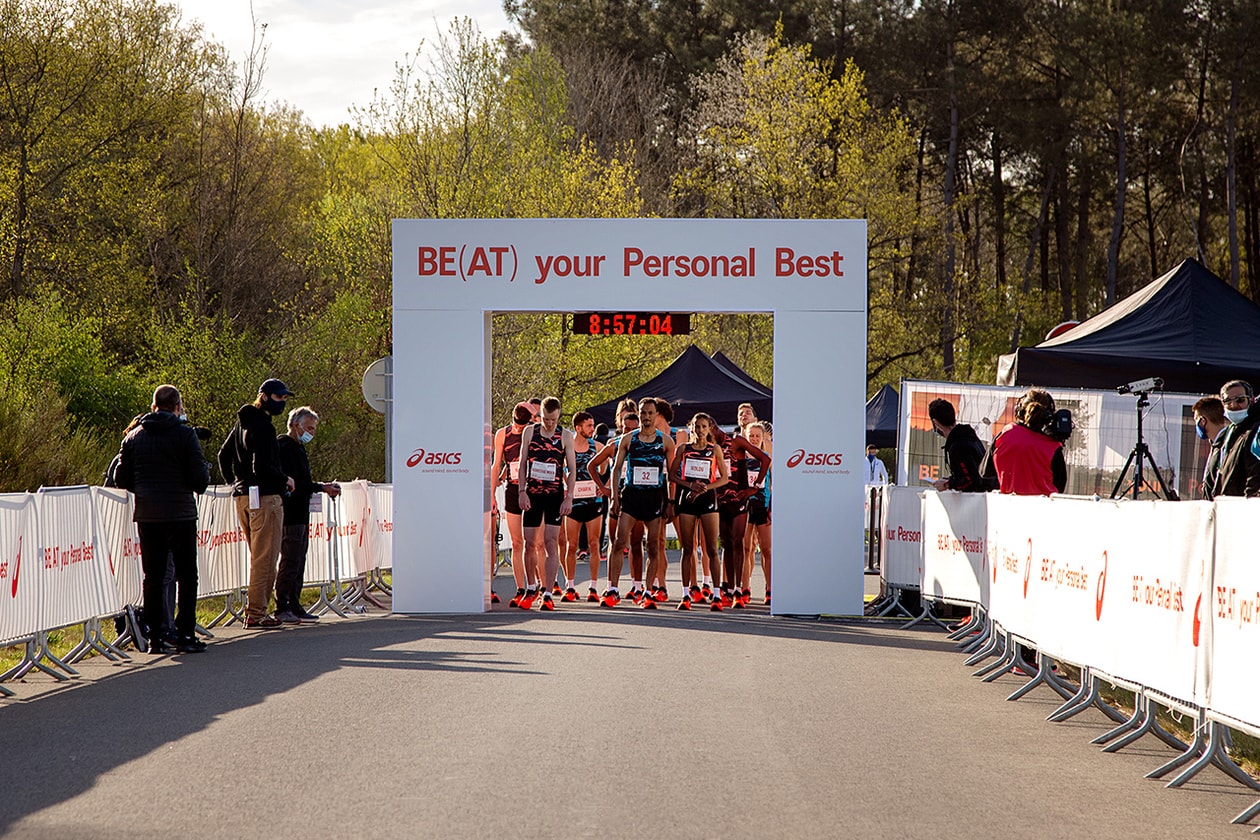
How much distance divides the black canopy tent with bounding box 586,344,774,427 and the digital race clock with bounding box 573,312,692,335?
13012 mm

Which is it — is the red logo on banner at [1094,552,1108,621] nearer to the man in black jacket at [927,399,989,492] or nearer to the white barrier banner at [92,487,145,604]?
the man in black jacket at [927,399,989,492]

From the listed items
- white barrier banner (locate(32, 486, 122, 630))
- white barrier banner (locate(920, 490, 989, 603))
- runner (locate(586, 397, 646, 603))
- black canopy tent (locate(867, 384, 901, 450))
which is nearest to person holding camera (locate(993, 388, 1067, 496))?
white barrier banner (locate(920, 490, 989, 603))

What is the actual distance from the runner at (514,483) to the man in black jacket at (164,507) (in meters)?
3.94

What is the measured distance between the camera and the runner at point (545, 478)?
14859 millimetres

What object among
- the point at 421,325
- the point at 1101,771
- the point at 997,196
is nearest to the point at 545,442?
the point at 421,325

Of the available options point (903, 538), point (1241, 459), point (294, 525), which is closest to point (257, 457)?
point (294, 525)

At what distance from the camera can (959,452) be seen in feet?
43.7

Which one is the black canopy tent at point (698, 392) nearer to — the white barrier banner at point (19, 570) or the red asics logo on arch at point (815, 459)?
the red asics logo on arch at point (815, 459)

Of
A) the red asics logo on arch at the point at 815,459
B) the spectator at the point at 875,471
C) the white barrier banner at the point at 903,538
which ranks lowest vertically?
the white barrier banner at the point at 903,538

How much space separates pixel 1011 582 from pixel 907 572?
4557 millimetres

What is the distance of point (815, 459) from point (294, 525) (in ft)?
16.6

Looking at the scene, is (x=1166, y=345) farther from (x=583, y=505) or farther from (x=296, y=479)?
(x=296, y=479)

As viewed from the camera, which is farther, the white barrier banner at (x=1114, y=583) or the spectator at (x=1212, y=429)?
the spectator at (x=1212, y=429)

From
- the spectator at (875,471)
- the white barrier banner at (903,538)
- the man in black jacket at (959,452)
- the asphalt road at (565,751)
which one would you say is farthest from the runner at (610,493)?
the spectator at (875,471)
